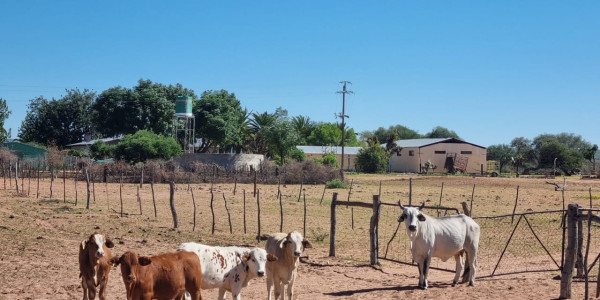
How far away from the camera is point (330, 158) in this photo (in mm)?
71500

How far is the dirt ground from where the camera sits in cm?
1238

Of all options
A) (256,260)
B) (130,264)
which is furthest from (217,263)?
(130,264)

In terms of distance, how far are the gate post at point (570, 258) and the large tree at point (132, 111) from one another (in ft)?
191

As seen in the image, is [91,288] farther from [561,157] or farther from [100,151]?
[561,157]

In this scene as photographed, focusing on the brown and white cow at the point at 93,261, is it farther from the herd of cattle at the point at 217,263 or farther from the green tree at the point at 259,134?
the green tree at the point at 259,134

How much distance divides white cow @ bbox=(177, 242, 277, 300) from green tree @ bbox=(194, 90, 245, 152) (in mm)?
55272

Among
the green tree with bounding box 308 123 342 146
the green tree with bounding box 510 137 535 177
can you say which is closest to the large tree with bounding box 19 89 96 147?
the green tree with bounding box 308 123 342 146

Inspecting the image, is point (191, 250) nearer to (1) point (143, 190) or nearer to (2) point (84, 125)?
(1) point (143, 190)

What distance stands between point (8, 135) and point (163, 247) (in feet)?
206

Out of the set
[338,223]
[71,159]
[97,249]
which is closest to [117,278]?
[97,249]

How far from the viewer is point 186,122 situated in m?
60.7

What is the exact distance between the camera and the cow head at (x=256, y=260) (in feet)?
33.2

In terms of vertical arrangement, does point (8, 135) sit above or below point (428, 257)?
above

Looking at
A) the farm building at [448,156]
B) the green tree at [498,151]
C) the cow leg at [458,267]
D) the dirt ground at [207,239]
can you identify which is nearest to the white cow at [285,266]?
the dirt ground at [207,239]
